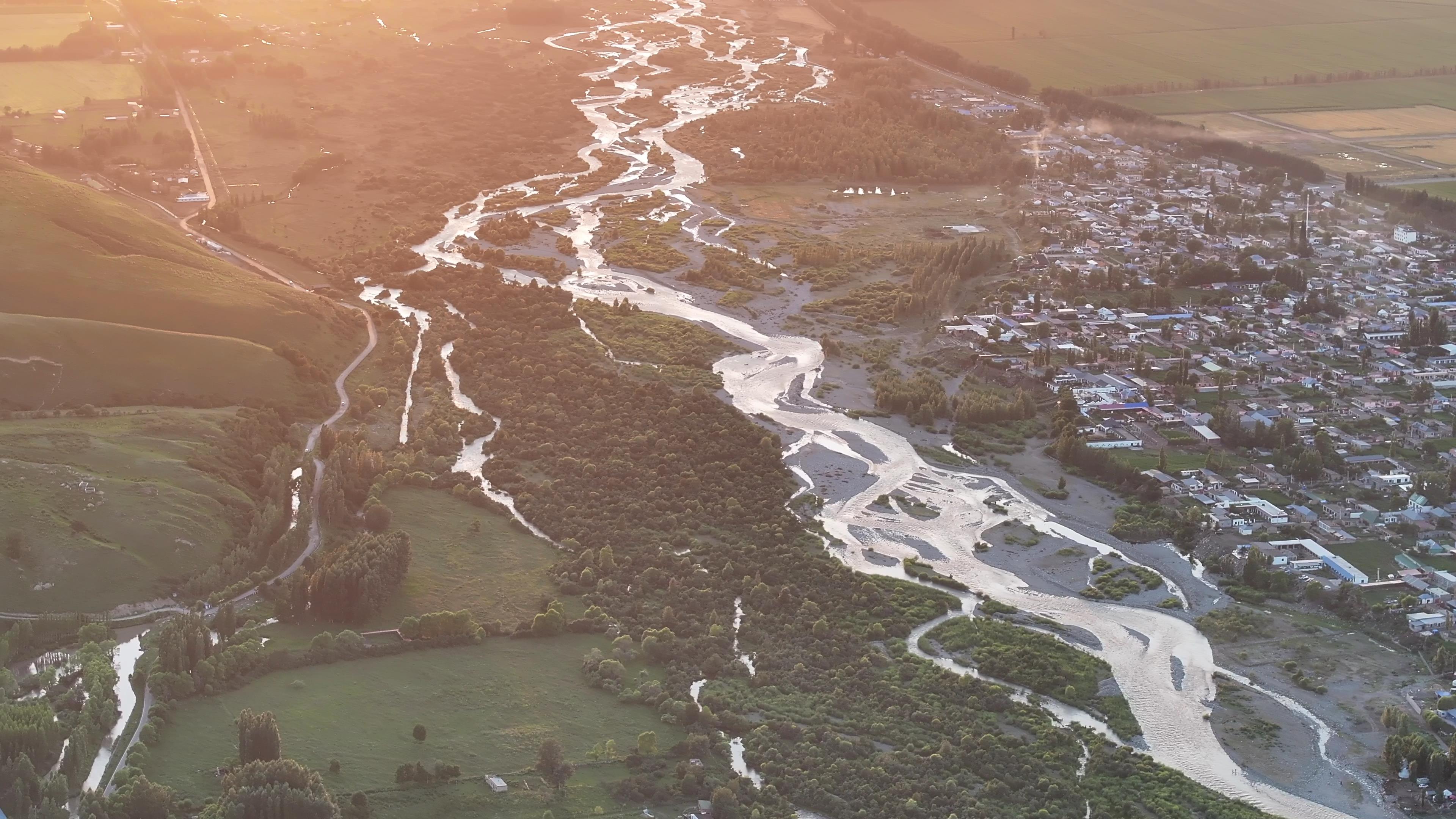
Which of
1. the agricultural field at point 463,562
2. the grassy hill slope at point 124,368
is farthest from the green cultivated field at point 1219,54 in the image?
the agricultural field at point 463,562

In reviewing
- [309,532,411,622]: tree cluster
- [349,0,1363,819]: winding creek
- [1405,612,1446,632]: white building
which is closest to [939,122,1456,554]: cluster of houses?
[1405,612,1446,632]: white building

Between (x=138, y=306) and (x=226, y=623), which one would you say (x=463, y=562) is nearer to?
(x=226, y=623)

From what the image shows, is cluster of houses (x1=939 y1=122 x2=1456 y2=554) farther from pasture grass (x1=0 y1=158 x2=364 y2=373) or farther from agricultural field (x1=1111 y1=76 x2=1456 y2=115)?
pasture grass (x1=0 y1=158 x2=364 y2=373)

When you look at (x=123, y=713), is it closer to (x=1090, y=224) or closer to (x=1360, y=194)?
Result: (x=1090, y=224)

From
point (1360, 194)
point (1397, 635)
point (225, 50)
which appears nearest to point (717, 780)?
point (1397, 635)

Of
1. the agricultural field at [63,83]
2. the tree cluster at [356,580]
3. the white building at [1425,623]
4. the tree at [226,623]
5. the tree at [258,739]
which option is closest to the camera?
the tree at [258,739]

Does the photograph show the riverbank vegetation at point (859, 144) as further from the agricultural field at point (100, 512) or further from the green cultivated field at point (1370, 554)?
the green cultivated field at point (1370, 554)
